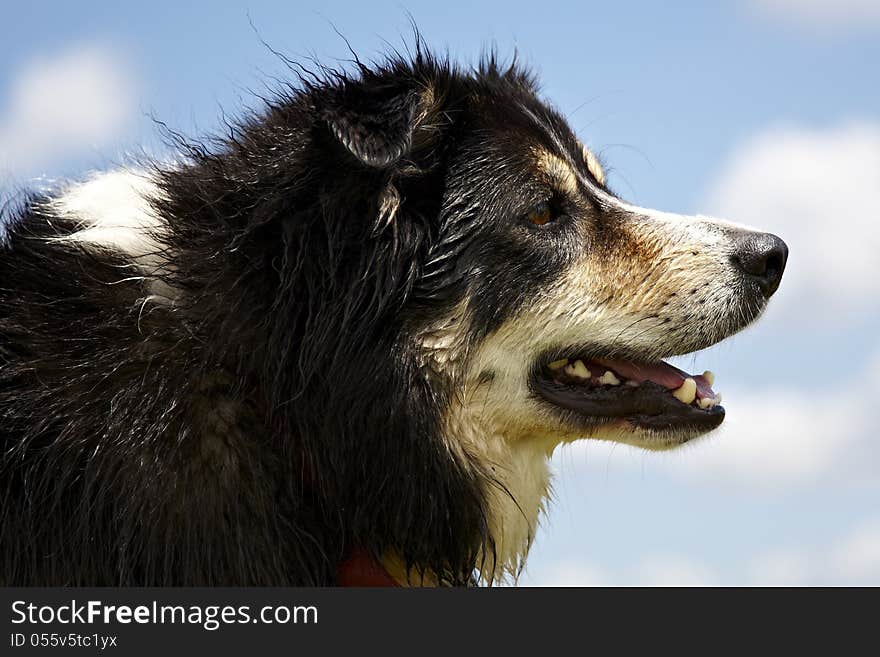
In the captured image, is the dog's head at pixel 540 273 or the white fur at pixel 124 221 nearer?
the dog's head at pixel 540 273

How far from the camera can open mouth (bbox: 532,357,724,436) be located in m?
6.09

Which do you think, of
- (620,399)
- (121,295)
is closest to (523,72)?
(620,399)

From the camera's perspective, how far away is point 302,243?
5676mm

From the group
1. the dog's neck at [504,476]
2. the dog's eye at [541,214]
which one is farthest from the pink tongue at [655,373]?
the dog's eye at [541,214]

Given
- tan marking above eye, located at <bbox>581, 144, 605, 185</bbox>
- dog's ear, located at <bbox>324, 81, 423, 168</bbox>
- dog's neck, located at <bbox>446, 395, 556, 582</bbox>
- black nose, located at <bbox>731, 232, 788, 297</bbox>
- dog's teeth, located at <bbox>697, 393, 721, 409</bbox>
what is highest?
tan marking above eye, located at <bbox>581, 144, 605, 185</bbox>

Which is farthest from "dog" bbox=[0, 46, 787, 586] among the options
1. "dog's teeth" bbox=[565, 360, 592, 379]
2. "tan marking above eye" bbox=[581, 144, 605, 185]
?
"tan marking above eye" bbox=[581, 144, 605, 185]

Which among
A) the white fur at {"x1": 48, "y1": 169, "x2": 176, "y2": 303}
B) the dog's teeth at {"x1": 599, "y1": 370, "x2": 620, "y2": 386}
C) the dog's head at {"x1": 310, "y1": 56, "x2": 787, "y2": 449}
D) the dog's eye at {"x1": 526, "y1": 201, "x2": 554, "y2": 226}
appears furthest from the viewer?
the dog's teeth at {"x1": 599, "y1": 370, "x2": 620, "y2": 386}

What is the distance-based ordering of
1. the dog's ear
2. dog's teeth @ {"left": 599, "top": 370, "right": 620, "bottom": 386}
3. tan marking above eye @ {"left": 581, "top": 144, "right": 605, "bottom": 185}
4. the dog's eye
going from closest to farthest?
the dog's ear, the dog's eye, dog's teeth @ {"left": 599, "top": 370, "right": 620, "bottom": 386}, tan marking above eye @ {"left": 581, "top": 144, "right": 605, "bottom": 185}

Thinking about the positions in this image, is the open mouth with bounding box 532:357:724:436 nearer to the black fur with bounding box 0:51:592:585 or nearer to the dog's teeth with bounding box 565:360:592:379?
the dog's teeth with bounding box 565:360:592:379

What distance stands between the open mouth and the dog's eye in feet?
2.35

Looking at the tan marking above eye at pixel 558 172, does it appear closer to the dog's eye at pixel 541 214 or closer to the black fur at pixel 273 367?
the dog's eye at pixel 541 214

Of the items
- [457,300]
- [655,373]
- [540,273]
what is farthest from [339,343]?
[655,373]

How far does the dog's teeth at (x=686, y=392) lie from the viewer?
619 cm

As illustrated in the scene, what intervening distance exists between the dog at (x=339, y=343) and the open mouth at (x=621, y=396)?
1 centimetres
